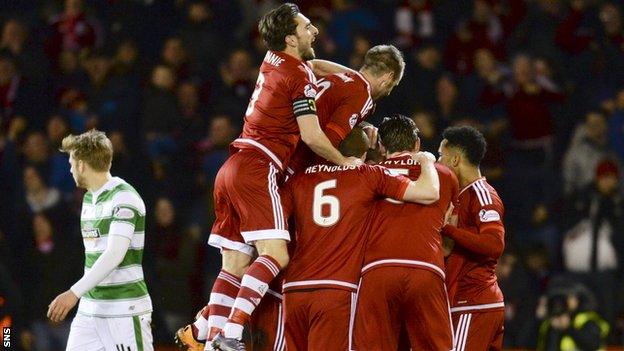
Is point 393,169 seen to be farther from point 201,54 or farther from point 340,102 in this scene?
point 201,54

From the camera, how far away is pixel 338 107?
284 inches

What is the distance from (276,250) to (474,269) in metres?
1.30

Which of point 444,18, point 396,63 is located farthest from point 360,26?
point 396,63

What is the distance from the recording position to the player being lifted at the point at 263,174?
6699 millimetres

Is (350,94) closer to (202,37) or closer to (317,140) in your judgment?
(317,140)

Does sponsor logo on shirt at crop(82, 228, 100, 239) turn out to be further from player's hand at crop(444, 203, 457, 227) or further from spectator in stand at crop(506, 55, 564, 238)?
spectator in stand at crop(506, 55, 564, 238)

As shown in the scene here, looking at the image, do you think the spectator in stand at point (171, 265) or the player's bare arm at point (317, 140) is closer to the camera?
the player's bare arm at point (317, 140)

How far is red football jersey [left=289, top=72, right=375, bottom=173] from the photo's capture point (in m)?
7.15

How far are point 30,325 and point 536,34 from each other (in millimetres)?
6213

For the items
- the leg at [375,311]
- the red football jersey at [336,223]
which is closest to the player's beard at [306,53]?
the red football jersey at [336,223]

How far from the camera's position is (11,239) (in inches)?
449

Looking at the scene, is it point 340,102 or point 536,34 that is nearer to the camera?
point 340,102

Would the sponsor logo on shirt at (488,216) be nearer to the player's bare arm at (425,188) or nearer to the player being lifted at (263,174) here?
the player's bare arm at (425,188)

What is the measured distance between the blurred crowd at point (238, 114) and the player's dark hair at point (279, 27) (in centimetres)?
426
